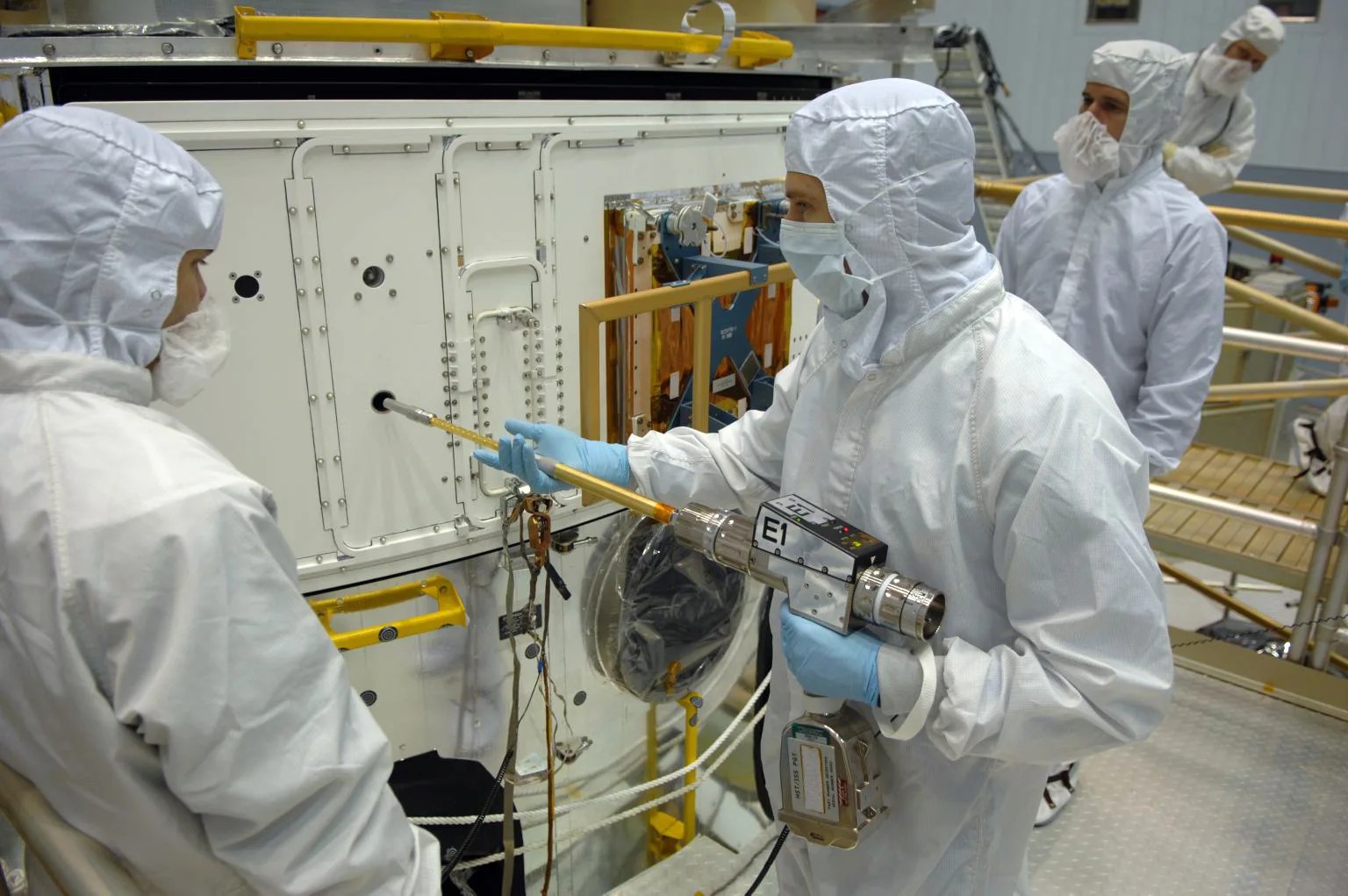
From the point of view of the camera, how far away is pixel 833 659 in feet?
4.55

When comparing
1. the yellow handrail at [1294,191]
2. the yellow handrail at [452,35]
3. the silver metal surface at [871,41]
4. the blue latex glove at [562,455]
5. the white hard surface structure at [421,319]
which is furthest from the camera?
the yellow handrail at [1294,191]

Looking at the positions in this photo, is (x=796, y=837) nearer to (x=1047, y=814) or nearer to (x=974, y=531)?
(x=974, y=531)

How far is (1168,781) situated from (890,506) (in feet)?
6.29

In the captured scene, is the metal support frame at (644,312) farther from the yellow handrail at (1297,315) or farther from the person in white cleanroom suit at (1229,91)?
the person in white cleanroom suit at (1229,91)

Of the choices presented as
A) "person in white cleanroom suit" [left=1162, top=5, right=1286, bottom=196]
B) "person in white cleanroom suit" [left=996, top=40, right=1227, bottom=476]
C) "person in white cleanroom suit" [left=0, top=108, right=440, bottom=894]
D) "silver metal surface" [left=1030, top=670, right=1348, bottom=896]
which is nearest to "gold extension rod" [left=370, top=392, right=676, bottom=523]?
"person in white cleanroom suit" [left=0, top=108, right=440, bottom=894]

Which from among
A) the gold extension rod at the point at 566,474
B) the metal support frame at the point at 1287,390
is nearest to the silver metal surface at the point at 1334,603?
the metal support frame at the point at 1287,390

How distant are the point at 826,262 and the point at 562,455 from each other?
0.75 metres

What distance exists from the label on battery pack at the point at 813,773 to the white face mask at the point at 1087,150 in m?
1.79

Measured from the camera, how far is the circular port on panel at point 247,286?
173 cm

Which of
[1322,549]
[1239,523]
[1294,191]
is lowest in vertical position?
[1239,523]

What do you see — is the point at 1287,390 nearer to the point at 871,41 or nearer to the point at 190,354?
the point at 871,41

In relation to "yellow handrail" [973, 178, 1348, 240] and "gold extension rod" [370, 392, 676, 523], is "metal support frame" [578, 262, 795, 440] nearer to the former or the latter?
"gold extension rod" [370, 392, 676, 523]

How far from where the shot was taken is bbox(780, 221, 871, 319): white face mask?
142 centimetres

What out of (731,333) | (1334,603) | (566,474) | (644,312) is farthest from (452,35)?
(1334,603)
